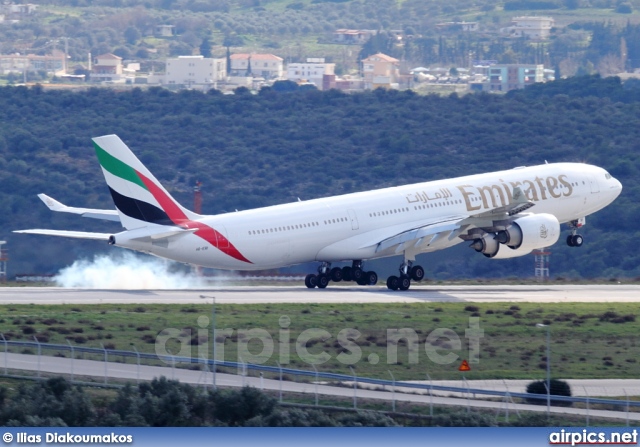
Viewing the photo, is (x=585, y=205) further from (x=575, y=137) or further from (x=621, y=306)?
(x=575, y=137)

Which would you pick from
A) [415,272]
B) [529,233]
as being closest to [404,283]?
A: [415,272]

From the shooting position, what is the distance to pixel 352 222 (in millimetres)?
65125

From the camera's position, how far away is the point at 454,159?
5359 inches

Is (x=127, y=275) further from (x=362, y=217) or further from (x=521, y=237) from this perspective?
(x=521, y=237)

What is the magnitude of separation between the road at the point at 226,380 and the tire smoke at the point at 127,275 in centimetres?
Result: 2394

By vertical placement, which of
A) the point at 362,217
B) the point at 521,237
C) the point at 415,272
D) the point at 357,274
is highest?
the point at 362,217

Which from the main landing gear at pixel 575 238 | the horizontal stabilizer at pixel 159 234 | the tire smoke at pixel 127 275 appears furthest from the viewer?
the main landing gear at pixel 575 238

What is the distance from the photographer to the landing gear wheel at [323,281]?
6656 cm

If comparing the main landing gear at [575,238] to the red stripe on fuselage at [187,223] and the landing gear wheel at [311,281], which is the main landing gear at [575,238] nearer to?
the landing gear wheel at [311,281]

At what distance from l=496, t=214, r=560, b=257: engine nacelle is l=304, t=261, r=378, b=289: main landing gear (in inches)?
288

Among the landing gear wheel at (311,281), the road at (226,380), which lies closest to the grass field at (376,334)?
the road at (226,380)

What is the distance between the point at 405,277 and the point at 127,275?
1577cm

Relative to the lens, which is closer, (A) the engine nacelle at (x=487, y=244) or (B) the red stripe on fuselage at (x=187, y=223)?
(B) the red stripe on fuselage at (x=187, y=223)

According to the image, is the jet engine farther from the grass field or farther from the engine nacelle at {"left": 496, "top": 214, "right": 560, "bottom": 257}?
the grass field
